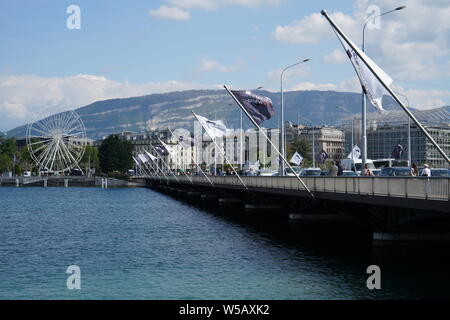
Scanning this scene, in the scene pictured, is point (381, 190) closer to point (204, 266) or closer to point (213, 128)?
point (204, 266)

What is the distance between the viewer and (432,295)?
2577 centimetres

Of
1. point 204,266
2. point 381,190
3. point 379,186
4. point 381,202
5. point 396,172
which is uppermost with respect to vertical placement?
point 396,172

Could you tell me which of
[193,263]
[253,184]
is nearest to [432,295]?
[193,263]

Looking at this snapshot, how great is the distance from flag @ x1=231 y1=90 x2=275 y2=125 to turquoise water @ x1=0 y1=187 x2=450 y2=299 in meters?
8.41

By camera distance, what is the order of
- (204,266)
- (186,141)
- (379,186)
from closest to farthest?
(379,186) → (204,266) → (186,141)

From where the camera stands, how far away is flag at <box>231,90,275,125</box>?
156 feet

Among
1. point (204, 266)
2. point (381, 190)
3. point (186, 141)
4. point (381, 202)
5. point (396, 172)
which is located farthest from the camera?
point (186, 141)

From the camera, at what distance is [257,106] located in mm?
47969

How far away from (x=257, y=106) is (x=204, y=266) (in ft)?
56.4

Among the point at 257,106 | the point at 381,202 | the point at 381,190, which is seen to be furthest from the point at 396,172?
the point at 381,202

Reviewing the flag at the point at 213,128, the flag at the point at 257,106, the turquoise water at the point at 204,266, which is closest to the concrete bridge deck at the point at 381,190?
the turquoise water at the point at 204,266
